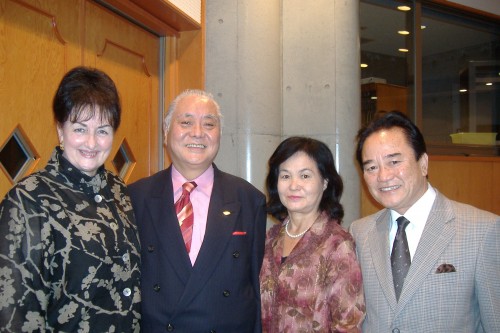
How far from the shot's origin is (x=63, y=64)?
7.56 ft

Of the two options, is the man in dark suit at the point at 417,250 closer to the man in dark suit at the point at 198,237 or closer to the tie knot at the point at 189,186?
the man in dark suit at the point at 198,237

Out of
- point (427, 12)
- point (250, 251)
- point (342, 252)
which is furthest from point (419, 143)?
point (427, 12)

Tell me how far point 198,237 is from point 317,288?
52 cm

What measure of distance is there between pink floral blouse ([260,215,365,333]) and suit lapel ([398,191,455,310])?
0.19m

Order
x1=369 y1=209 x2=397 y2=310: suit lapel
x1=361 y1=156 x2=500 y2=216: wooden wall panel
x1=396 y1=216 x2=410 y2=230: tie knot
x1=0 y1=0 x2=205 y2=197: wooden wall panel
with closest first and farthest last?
1. x1=369 y1=209 x2=397 y2=310: suit lapel
2. x1=396 y1=216 x2=410 y2=230: tie knot
3. x1=0 y1=0 x2=205 y2=197: wooden wall panel
4. x1=361 y1=156 x2=500 y2=216: wooden wall panel

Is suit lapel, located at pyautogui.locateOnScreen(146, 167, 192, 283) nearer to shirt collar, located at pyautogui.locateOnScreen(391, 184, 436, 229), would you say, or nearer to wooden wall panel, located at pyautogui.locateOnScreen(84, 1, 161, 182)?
wooden wall panel, located at pyautogui.locateOnScreen(84, 1, 161, 182)

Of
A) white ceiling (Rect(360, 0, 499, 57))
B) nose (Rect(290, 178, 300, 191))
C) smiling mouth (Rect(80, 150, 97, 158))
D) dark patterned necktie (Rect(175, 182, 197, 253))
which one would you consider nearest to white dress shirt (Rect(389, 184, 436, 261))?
nose (Rect(290, 178, 300, 191))

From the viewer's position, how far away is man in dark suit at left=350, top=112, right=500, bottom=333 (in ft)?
5.59

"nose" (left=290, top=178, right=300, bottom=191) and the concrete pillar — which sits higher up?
the concrete pillar

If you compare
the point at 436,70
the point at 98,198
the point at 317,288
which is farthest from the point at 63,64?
the point at 436,70

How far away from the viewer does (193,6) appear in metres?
3.07

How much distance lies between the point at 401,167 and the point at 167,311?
1058 mm

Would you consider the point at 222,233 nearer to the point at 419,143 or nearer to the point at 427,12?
the point at 419,143

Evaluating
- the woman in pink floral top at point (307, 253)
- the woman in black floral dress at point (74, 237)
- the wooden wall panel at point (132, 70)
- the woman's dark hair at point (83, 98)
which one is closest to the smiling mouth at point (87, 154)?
the woman in black floral dress at point (74, 237)
